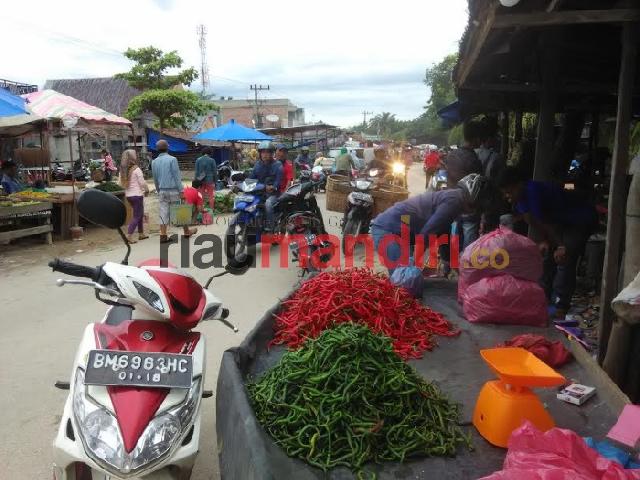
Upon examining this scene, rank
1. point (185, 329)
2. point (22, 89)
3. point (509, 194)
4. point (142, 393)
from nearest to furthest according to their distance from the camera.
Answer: point (142, 393) < point (185, 329) < point (509, 194) < point (22, 89)

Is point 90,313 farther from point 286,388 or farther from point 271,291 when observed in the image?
point 286,388

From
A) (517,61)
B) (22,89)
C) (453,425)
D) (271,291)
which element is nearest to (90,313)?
(271,291)

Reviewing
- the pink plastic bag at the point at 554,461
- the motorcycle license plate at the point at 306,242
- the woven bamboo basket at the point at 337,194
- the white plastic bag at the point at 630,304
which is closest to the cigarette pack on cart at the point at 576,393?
the white plastic bag at the point at 630,304

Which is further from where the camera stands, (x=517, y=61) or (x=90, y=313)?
(x=517, y=61)

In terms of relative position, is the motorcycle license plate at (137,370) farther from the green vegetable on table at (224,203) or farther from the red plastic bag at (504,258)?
the green vegetable on table at (224,203)

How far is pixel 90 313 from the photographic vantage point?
5438 millimetres

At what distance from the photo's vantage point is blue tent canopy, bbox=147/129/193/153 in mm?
26594

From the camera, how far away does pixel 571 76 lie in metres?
7.18

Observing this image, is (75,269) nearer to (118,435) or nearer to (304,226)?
(118,435)

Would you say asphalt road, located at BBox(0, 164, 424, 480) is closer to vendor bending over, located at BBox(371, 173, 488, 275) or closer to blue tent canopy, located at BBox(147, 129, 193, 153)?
vendor bending over, located at BBox(371, 173, 488, 275)

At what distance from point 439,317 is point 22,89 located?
26.6m

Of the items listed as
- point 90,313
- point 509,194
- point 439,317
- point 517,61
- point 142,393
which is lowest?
point 90,313

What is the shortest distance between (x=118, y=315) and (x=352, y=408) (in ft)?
4.67

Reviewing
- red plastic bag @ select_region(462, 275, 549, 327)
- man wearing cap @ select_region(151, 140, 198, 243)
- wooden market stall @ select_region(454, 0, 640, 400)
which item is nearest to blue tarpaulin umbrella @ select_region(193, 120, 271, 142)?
man wearing cap @ select_region(151, 140, 198, 243)
